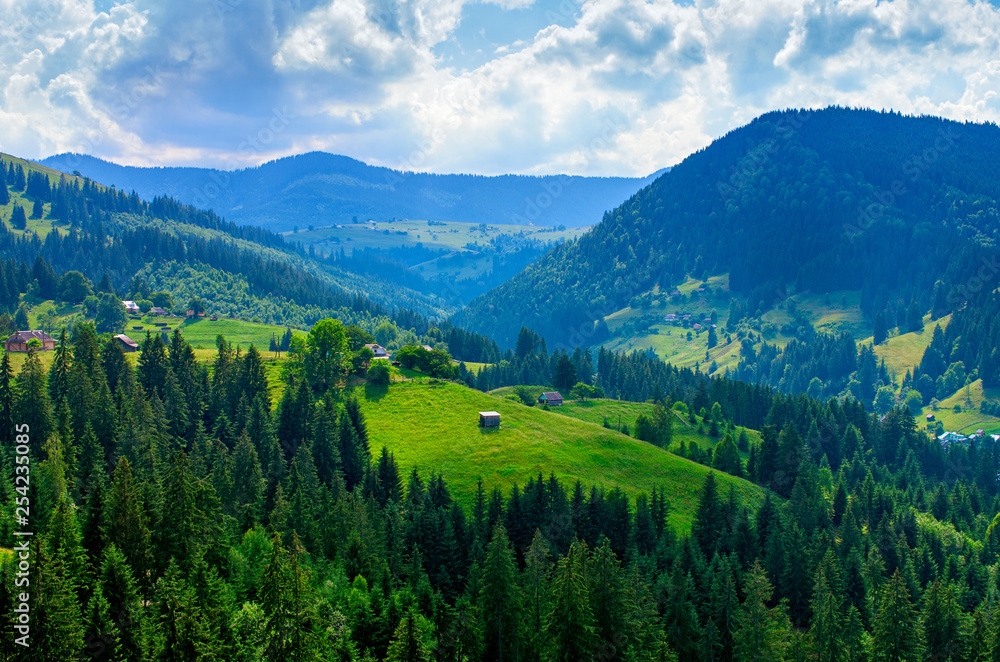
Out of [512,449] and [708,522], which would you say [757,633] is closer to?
[708,522]

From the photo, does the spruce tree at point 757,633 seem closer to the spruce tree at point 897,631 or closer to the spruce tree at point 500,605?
the spruce tree at point 897,631

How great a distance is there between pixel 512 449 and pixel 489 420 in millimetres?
9065

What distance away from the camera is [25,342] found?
5536 inches

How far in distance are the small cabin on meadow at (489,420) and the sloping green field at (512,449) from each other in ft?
3.75

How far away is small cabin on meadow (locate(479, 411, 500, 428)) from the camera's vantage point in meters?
119

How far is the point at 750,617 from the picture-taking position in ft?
212

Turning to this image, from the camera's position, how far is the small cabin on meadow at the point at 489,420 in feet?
391

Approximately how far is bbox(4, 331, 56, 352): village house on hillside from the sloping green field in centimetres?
6980

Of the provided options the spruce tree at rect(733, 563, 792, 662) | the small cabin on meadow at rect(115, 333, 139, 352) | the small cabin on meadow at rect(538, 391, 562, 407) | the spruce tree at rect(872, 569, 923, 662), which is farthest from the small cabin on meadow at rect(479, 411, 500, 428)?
the small cabin on meadow at rect(115, 333, 139, 352)

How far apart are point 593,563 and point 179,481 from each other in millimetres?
35705

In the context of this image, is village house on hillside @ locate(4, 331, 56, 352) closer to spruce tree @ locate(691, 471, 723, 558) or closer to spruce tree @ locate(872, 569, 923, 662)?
spruce tree @ locate(691, 471, 723, 558)

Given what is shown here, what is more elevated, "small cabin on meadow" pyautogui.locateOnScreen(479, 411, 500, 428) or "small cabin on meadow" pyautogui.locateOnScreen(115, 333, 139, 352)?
"small cabin on meadow" pyautogui.locateOnScreen(115, 333, 139, 352)

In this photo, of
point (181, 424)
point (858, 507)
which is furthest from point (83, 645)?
point (858, 507)

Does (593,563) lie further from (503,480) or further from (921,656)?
(503,480)
